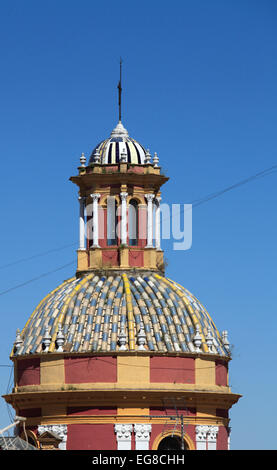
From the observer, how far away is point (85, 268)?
80.3m

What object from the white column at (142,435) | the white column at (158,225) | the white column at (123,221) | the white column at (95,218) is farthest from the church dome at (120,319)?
the white column at (142,435)

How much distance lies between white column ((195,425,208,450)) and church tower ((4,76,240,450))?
5 centimetres

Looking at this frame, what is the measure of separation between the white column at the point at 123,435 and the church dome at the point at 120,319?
3672 millimetres

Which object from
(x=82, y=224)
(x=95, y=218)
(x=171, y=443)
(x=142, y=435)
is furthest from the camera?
(x=82, y=224)

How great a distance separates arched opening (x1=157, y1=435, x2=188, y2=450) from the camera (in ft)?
244

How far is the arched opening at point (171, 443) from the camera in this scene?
7429 centimetres

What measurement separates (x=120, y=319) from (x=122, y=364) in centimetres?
229

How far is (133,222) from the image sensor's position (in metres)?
81.4

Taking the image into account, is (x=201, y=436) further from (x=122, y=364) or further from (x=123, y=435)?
(x=122, y=364)

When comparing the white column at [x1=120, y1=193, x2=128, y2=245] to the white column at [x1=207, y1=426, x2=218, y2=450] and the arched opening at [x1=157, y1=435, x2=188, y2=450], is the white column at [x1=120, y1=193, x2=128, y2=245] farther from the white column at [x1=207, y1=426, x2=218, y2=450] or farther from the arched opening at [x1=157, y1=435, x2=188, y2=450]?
the arched opening at [x1=157, y1=435, x2=188, y2=450]

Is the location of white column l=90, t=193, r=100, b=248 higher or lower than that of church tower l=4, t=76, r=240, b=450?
higher

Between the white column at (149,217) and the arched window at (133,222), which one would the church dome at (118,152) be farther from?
the arched window at (133,222)

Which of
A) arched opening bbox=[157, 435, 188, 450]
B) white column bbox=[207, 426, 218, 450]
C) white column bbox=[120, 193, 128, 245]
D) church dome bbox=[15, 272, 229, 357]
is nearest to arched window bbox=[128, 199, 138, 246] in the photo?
white column bbox=[120, 193, 128, 245]

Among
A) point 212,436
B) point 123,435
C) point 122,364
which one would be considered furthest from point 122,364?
point 212,436
